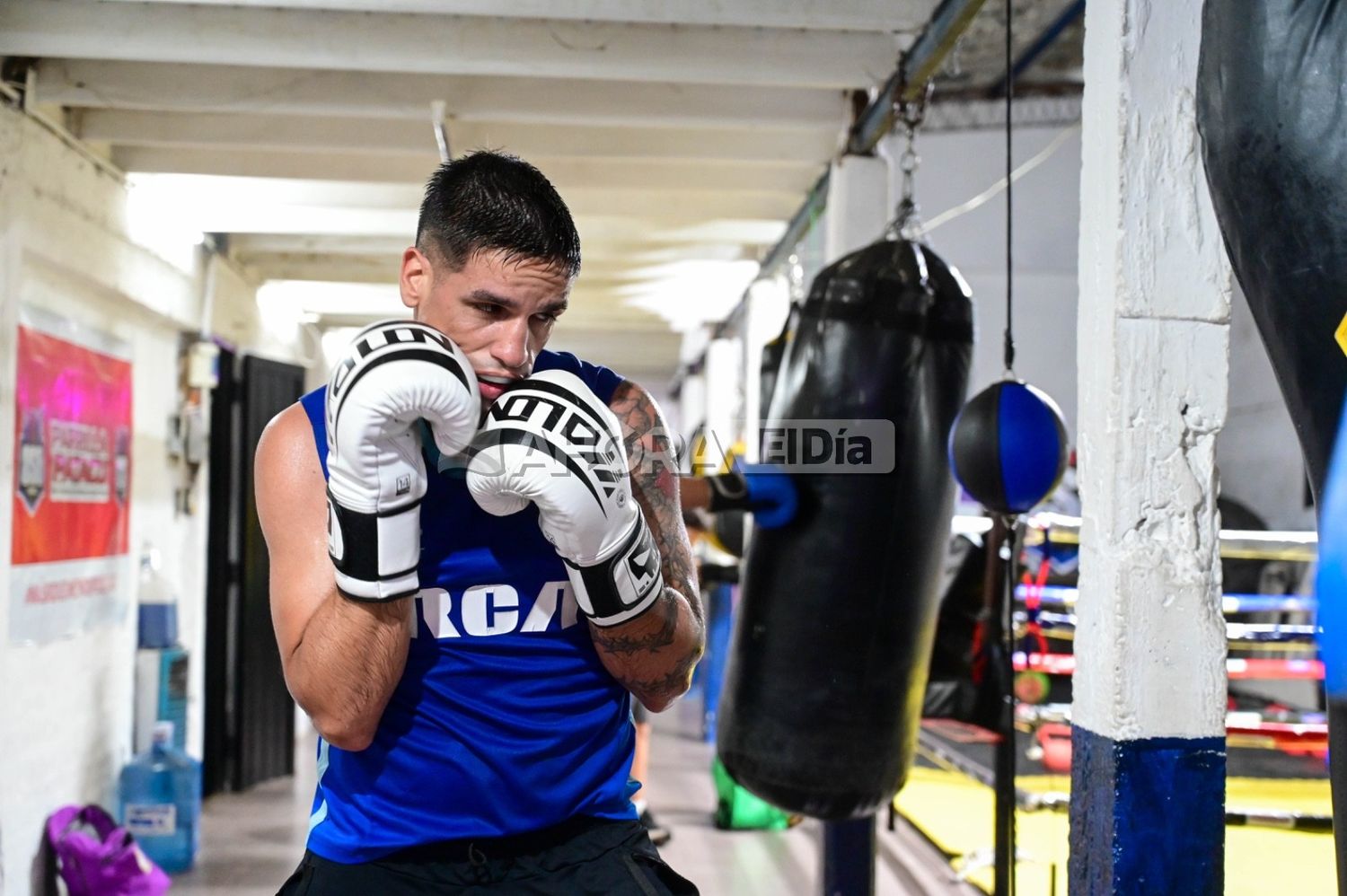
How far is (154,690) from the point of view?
499cm

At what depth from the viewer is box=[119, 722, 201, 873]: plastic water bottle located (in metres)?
4.74

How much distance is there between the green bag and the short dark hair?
169 inches

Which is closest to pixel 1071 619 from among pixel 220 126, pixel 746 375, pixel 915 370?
pixel 746 375

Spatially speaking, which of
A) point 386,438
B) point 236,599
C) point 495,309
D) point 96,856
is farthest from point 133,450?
point 386,438

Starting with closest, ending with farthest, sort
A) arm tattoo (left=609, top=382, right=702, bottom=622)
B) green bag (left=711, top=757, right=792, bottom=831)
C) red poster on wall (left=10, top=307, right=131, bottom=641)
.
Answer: arm tattoo (left=609, top=382, right=702, bottom=622) < red poster on wall (left=10, top=307, right=131, bottom=641) < green bag (left=711, top=757, right=792, bottom=831)

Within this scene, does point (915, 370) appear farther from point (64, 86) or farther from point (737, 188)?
point (64, 86)

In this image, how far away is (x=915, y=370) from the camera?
2.88m

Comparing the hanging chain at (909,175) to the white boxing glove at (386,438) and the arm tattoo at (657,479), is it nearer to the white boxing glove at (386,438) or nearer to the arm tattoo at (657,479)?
the arm tattoo at (657,479)

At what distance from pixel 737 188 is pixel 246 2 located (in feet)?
7.34

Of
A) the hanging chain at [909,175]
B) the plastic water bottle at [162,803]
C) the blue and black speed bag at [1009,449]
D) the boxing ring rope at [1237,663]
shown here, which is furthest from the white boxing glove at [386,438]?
the plastic water bottle at [162,803]

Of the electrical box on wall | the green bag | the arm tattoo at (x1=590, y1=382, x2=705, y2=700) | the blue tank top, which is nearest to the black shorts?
the blue tank top

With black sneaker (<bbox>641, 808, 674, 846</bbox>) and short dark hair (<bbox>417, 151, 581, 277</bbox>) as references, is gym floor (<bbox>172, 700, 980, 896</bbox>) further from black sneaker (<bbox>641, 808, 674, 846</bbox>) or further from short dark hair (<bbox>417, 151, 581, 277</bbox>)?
short dark hair (<bbox>417, 151, 581, 277</bbox>)

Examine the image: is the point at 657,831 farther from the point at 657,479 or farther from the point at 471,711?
the point at 471,711

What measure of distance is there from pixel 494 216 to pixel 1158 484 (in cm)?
115
